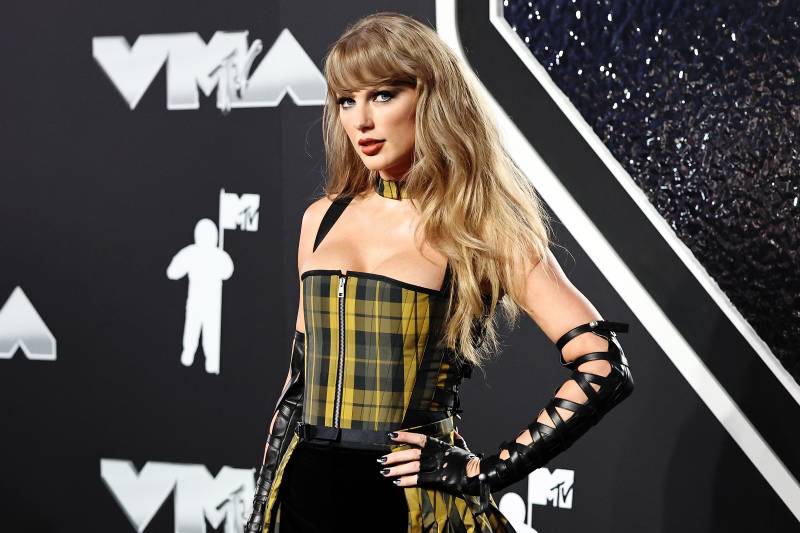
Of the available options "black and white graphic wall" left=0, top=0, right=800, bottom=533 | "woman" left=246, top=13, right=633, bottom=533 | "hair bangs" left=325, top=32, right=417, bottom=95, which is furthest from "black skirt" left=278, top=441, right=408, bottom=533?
"black and white graphic wall" left=0, top=0, right=800, bottom=533

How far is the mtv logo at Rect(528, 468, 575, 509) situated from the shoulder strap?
108cm

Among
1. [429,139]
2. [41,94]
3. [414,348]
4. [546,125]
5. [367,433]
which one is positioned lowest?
[367,433]

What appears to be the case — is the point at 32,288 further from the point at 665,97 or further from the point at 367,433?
the point at 665,97

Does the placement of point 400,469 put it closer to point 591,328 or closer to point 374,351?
point 374,351

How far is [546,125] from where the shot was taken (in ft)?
7.88

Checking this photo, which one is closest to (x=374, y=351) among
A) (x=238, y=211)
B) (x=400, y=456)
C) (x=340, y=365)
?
(x=340, y=365)

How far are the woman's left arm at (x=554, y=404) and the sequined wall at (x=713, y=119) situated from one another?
941mm

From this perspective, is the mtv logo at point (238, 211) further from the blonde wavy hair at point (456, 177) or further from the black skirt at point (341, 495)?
the black skirt at point (341, 495)

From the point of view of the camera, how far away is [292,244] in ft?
8.41

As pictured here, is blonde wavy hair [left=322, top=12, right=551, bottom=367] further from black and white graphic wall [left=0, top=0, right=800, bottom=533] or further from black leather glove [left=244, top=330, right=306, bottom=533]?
black and white graphic wall [left=0, top=0, right=800, bottom=533]

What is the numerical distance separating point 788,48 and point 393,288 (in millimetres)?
1316

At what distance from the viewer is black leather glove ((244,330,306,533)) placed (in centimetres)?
161

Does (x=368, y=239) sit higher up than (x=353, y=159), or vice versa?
(x=353, y=159)

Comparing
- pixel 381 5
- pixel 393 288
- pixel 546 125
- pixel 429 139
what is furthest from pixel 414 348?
pixel 381 5
